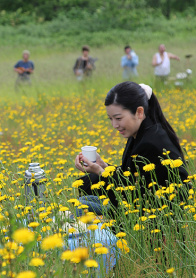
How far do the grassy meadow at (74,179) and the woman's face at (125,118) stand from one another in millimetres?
262

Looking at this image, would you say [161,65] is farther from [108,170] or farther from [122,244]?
[122,244]

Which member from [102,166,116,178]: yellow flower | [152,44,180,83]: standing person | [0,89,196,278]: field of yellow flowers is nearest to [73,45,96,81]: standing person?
[0,89,196,278]: field of yellow flowers

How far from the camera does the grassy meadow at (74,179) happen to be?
1.60m

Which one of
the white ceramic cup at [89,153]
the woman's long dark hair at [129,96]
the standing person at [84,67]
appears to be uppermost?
the standing person at [84,67]

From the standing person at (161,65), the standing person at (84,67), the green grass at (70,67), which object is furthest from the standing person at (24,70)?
the standing person at (161,65)

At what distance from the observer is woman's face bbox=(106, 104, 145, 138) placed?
2.50m

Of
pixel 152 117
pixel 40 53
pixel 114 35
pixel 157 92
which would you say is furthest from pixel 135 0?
pixel 152 117

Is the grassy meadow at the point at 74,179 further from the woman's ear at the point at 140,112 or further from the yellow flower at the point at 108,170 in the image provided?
the woman's ear at the point at 140,112

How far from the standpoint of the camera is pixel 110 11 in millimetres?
25750

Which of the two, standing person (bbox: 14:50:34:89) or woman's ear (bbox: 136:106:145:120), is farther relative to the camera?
standing person (bbox: 14:50:34:89)

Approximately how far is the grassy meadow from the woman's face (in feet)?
0.86

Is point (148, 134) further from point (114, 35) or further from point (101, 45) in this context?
point (114, 35)

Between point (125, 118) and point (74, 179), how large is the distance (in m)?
0.99

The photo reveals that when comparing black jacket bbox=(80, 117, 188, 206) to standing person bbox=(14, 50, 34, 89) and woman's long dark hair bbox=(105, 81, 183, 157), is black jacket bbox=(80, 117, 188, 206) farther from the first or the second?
standing person bbox=(14, 50, 34, 89)
